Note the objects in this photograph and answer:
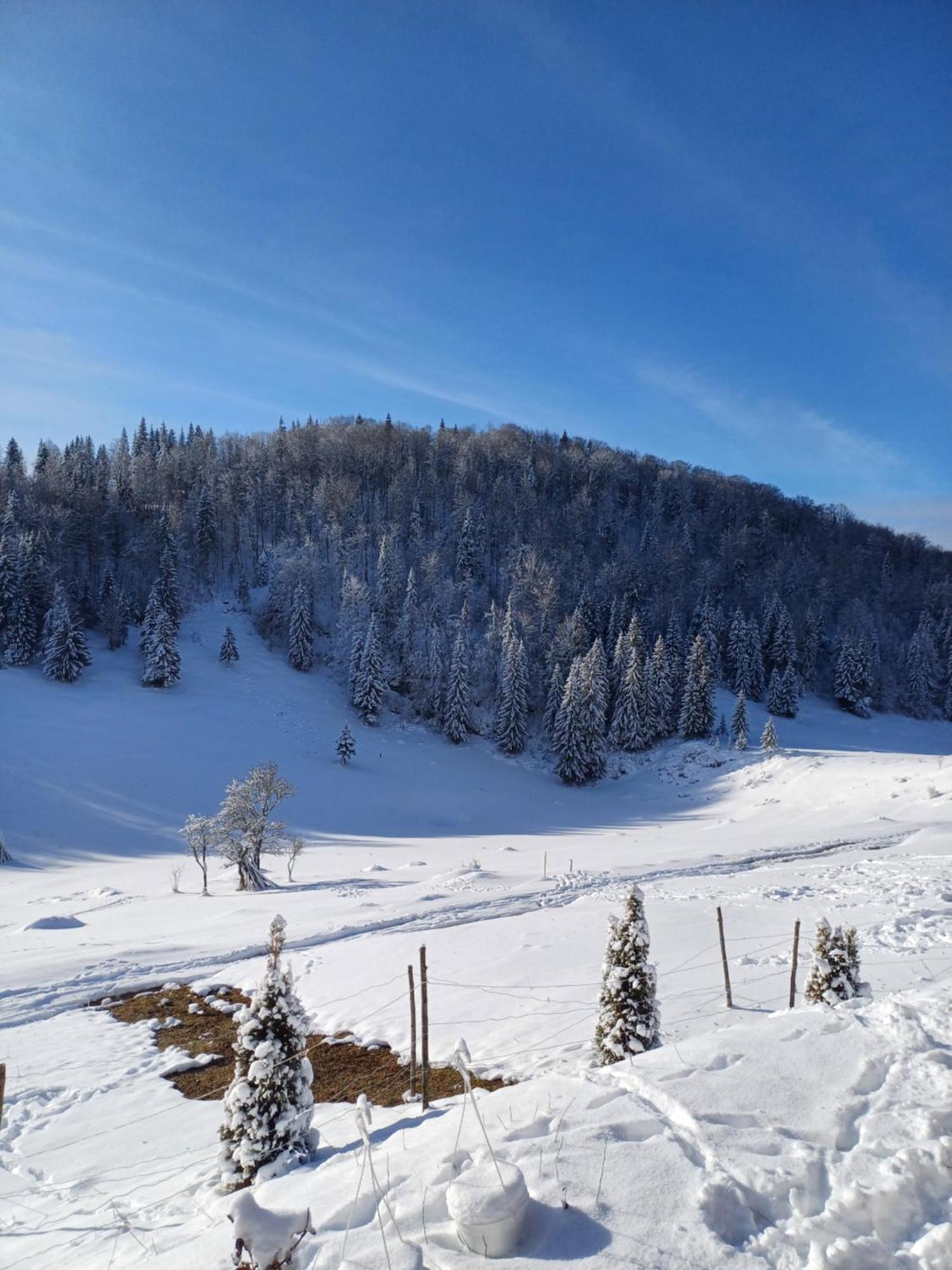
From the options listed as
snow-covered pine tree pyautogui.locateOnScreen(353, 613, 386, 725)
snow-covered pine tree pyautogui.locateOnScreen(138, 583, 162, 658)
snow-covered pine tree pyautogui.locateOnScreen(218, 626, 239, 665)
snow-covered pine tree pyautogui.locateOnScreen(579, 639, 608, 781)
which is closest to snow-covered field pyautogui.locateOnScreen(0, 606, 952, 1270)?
snow-covered pine tree pyautogui.locateOnScreen(138, 583, 162, 658)

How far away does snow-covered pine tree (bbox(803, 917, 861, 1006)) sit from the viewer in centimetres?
832

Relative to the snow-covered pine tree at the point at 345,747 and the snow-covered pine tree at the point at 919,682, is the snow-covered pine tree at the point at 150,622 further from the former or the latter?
the snow-covered pine tree at the point at 919,682

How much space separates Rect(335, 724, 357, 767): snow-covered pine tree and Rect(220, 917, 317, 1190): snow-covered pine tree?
1831 inches

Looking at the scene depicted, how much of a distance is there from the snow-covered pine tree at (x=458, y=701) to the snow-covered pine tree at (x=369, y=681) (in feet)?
22.5

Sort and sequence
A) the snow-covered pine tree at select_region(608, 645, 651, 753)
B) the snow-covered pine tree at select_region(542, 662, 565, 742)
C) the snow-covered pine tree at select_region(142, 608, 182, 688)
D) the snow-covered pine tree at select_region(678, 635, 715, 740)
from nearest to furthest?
the snow-covered pine tree at select_region(142, 608, 182, 688) < the snow-covered pine tree at select_region(678, 635, 715, 740) < the snow-covered pine tree at select_region(608, 645, 651, 753) < the snow-covered pine tree at select_region(542, 662, 565, 742)

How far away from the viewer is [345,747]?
52.2m

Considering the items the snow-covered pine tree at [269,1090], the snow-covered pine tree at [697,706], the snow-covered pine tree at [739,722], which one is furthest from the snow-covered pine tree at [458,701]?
the snow-covered pine tree at [269,1090]

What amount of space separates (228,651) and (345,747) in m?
20.1

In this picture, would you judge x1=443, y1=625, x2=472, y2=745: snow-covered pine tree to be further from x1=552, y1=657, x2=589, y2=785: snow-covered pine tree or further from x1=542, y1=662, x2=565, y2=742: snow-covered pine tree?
x1=552, y1=657, x2=589, y2=785: snow-covered pine tree

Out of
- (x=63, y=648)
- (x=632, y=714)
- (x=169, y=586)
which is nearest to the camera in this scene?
(x=63, y=648)

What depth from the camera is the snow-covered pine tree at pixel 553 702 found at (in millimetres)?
64562

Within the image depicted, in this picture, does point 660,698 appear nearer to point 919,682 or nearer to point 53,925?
point 919,682

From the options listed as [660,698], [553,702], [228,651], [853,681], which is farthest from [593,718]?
[853,681]

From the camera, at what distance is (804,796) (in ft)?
145
